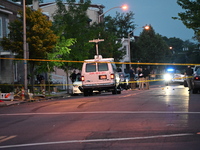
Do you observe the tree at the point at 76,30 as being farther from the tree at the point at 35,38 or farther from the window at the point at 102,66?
the window at the point at 102,66

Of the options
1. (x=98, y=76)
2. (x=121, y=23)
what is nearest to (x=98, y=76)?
(x=98, y=76)

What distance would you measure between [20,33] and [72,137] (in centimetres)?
2090

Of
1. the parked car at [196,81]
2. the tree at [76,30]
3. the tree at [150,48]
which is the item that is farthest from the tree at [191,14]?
the tree at [150,48]

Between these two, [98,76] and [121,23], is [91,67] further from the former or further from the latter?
[121,23]

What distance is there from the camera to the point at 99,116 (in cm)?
1447

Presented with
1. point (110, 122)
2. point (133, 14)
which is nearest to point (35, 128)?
point (110, 122)

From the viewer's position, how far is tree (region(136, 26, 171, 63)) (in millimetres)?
83688

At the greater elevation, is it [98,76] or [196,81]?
[98,76]

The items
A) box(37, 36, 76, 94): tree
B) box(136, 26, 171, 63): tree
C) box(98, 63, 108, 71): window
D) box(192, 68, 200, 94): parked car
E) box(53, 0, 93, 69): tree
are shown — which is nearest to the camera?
box(192, 68, 200, 94): parked car

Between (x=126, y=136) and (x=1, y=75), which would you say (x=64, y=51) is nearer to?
(x=1, y=75)

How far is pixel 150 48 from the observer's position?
8450 cm

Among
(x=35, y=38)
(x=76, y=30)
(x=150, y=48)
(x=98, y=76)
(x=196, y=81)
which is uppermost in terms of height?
(x=150, y=48)

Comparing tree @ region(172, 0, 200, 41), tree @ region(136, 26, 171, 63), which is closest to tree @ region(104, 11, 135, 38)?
tree @ region(136, 26, 171, 63)

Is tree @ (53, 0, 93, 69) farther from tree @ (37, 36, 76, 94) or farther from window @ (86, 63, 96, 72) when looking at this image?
window @ (86, 63, 96, 72)
